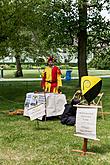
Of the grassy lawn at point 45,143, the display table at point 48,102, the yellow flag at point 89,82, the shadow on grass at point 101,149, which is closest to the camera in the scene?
the grassy lawn at point 45,143

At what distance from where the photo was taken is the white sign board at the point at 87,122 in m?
6.89

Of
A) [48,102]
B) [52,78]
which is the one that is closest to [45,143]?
[48,102]

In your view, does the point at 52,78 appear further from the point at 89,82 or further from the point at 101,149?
the point at 89,82

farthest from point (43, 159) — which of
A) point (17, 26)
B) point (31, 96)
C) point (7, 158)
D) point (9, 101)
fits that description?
point (17, 26)

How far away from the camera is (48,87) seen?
484 inches

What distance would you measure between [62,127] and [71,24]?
39.0 ft

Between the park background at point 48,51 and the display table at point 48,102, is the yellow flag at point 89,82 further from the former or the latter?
the display table at point 48,102

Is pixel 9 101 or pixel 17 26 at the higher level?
pixel 17 26

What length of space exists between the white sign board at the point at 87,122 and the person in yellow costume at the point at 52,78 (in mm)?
4956

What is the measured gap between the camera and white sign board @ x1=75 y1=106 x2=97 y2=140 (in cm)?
689

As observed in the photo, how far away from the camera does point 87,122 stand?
6.95m

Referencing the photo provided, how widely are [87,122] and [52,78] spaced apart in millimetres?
5209

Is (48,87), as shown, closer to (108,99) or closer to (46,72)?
(46,72)

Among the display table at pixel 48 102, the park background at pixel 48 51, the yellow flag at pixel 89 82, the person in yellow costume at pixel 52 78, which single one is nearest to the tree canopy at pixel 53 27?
the park background at pixel 48 51
